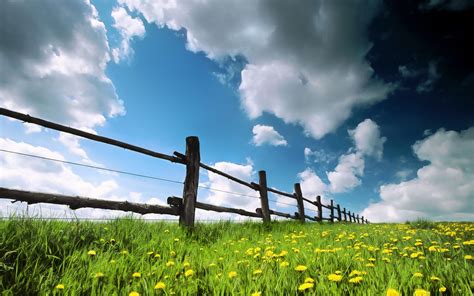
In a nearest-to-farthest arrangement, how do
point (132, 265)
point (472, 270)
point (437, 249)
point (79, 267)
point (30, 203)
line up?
1. point (472, 270)
2. point (79, 267)
3. point (132, 265)
4. point (437, 249)
5. point (30, 203)

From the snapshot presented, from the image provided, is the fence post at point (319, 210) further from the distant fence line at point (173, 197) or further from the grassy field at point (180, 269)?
the grassy field at point (180, 269)

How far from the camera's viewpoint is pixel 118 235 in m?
4.00

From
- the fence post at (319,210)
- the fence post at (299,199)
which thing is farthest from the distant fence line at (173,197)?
the fence post at (319,210)

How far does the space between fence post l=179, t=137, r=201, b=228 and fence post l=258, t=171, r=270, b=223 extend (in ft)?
11.7

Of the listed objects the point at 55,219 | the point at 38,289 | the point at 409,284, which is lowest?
the point at 38,289

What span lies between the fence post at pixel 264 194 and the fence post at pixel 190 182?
3.58 meters

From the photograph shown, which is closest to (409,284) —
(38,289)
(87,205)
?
(38,289)

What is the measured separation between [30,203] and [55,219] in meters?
0.37

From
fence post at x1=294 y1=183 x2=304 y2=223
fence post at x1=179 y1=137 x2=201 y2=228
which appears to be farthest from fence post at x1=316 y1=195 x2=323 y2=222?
fence post at x1=179 y1=137 x2=201 y2=228

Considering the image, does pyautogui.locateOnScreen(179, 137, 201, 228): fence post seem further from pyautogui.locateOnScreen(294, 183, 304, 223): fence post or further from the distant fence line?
pyautogui.locateOnScreen(294, 183, 304, 223): fence post

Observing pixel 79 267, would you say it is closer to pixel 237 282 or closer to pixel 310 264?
pixel 237 282

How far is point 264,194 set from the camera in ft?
30.1

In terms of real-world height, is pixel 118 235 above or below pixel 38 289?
above

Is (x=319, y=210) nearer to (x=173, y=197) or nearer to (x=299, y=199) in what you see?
(x=299, y=199)
